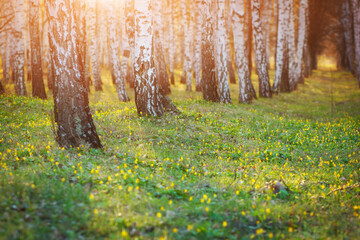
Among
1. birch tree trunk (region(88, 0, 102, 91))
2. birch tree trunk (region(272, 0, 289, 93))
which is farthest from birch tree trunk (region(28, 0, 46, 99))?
birch tree trunk (region(272, 0, 289, 93))

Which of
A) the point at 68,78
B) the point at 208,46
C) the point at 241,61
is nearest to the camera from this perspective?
the point at 68,78

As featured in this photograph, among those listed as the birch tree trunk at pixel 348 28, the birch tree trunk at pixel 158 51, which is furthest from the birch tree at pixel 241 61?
the birch tree trunk at pixel 348 28

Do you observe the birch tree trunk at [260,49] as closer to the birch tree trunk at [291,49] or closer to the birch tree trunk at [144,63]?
the birch tree trunk at [291,49]

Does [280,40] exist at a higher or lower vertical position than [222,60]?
higher

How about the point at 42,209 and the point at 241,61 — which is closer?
the point at 42,209

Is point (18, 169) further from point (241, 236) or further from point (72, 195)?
point (241, 236)

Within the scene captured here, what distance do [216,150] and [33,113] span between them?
7331 millimetres

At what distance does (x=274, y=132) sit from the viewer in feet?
31.8

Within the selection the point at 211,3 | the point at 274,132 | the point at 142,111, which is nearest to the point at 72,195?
the point at 142,111

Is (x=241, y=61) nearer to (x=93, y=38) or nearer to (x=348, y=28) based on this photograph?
(x=93, y=38)

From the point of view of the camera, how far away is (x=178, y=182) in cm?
541

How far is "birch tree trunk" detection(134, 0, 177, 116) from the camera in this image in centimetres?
905

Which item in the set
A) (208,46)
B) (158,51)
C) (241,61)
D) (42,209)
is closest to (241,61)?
(241,61)

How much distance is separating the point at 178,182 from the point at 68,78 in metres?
3.51
